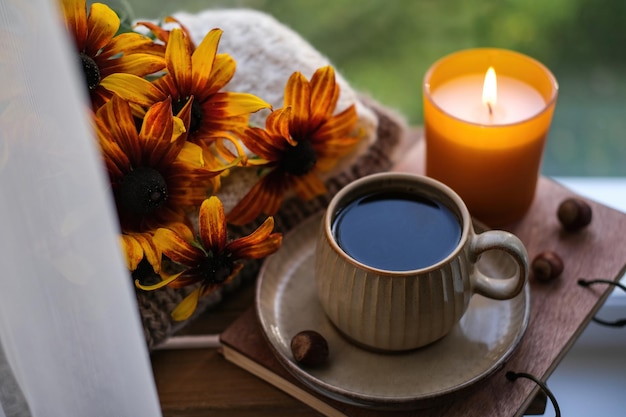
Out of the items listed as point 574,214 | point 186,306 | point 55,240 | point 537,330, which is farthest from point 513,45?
point 55,240

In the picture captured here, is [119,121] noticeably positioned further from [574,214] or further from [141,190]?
[574,214]

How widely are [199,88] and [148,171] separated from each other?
0.22ft

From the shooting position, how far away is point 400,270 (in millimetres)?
510

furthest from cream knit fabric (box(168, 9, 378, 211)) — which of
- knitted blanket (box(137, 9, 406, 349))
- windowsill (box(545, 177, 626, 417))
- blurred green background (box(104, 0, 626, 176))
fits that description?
blurred green background (box(104, 0, 626, 176))

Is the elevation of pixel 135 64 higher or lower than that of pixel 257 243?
higher

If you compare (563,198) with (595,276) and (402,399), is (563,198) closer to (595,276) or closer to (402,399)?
(595,276)

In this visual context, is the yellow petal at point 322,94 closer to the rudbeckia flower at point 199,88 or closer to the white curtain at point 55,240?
the rudbeckia flower at point 199,88

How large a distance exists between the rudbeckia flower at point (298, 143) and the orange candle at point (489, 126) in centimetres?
7

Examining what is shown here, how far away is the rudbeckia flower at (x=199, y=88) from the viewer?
1.65 feet

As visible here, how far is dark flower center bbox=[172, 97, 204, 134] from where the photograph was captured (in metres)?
0.53

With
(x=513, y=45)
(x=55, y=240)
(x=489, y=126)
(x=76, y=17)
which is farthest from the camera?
(x=513, y=45)

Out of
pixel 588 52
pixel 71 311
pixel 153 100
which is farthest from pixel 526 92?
pixel 588 52

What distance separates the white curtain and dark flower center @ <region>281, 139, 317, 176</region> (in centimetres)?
21

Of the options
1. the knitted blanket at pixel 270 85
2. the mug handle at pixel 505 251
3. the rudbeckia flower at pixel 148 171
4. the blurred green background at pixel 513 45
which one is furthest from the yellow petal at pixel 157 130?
the blurred green background at pixel 513 45
